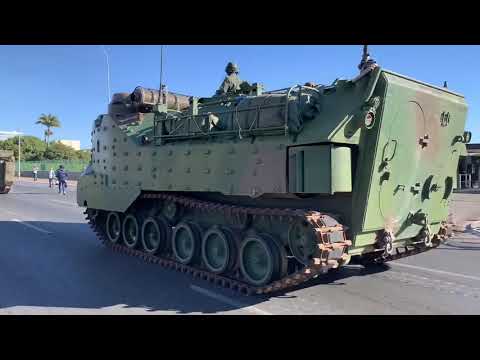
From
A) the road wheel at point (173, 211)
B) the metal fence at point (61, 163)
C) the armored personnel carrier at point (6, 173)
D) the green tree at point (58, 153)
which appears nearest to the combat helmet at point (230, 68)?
the road wheel at point (173, 211)

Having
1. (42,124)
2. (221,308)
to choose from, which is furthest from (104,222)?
(42,124)

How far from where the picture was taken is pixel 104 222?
10.3 meters

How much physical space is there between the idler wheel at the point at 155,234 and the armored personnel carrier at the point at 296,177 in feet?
0.07

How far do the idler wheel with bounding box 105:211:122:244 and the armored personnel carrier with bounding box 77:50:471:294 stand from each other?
0.89 metres

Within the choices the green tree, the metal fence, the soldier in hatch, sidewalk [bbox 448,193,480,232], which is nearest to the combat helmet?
the soldier in hatch

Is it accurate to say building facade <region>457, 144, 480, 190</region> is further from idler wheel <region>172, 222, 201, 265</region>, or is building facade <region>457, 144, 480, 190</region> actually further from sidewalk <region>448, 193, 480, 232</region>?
idler wheel <region>172, 222, 201, 265</region>

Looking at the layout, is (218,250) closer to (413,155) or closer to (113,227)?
(413,155)

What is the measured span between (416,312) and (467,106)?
3.44 m

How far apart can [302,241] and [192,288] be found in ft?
6.23

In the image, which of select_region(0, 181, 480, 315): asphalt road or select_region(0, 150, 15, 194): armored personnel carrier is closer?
select_region(0, 181, 480, 315): asphalt road

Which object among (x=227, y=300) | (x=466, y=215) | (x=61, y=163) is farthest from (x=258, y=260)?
(x=61, y=163)

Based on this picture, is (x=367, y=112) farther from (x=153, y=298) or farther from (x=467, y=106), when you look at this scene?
(x=153, y=298)

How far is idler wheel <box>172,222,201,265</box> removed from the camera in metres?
7.60

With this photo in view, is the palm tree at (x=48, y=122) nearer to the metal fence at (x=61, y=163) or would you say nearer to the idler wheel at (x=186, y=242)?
the metal fence at (x=61, y=163)
